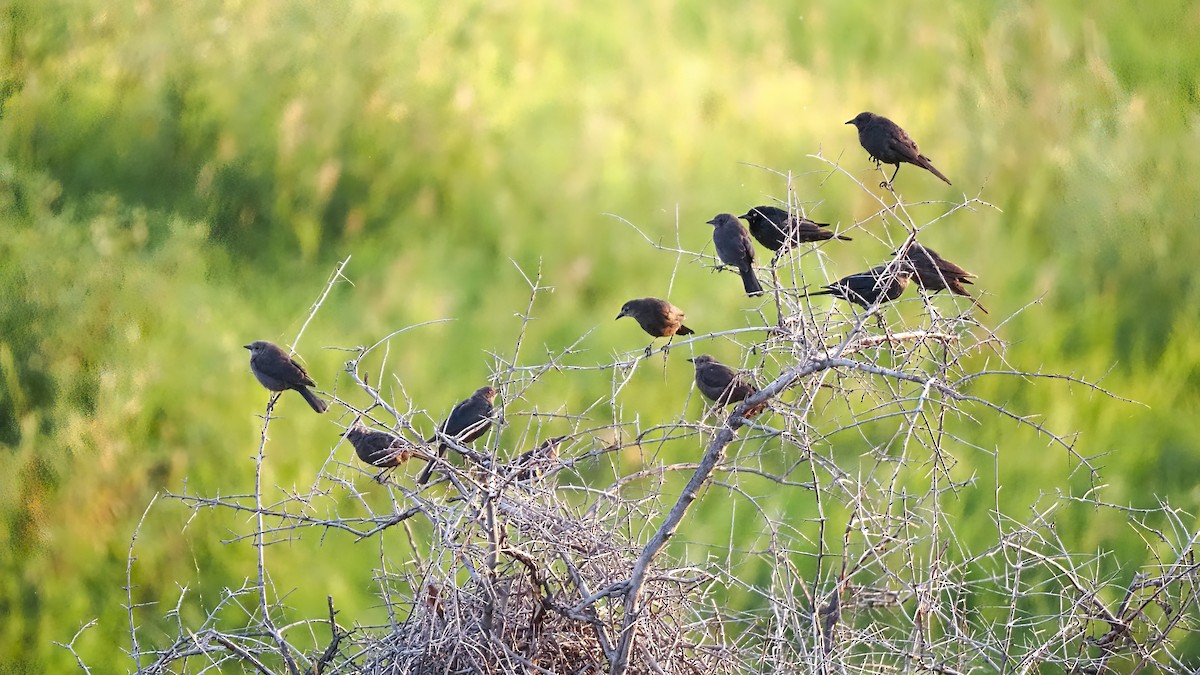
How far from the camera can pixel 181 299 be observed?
9.72m

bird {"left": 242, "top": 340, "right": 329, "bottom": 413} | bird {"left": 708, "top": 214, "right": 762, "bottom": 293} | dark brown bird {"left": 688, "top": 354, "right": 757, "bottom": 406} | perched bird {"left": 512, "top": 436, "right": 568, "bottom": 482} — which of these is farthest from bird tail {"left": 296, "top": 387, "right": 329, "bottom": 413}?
bird {"left": 708, "top": 214, "right": 762, "bottom": 293}

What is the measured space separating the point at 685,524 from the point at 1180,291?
4.48 metres

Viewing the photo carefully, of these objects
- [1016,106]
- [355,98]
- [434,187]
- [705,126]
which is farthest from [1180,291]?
[355,98]

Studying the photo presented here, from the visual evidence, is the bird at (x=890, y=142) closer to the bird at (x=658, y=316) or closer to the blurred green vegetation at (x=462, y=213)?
the bird at (x=658, y=316)

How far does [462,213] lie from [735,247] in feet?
11.2

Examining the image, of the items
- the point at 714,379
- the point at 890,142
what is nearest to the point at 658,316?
the point at 714,379

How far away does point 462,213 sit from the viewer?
9.99 meters

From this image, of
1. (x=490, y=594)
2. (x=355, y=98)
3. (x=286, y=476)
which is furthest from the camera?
(x=355, y=98)

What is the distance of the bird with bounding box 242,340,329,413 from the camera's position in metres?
7.58

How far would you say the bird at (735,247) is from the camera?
702 cm

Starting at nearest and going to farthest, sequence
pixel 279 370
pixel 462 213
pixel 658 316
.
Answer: pixel 658 316 → pixel 279 370 → pixel 462 213

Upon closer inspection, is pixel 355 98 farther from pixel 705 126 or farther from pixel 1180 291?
pixel 1180 291

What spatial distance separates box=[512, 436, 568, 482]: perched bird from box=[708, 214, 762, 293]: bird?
171cm

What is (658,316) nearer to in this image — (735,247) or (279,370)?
(735,247)
